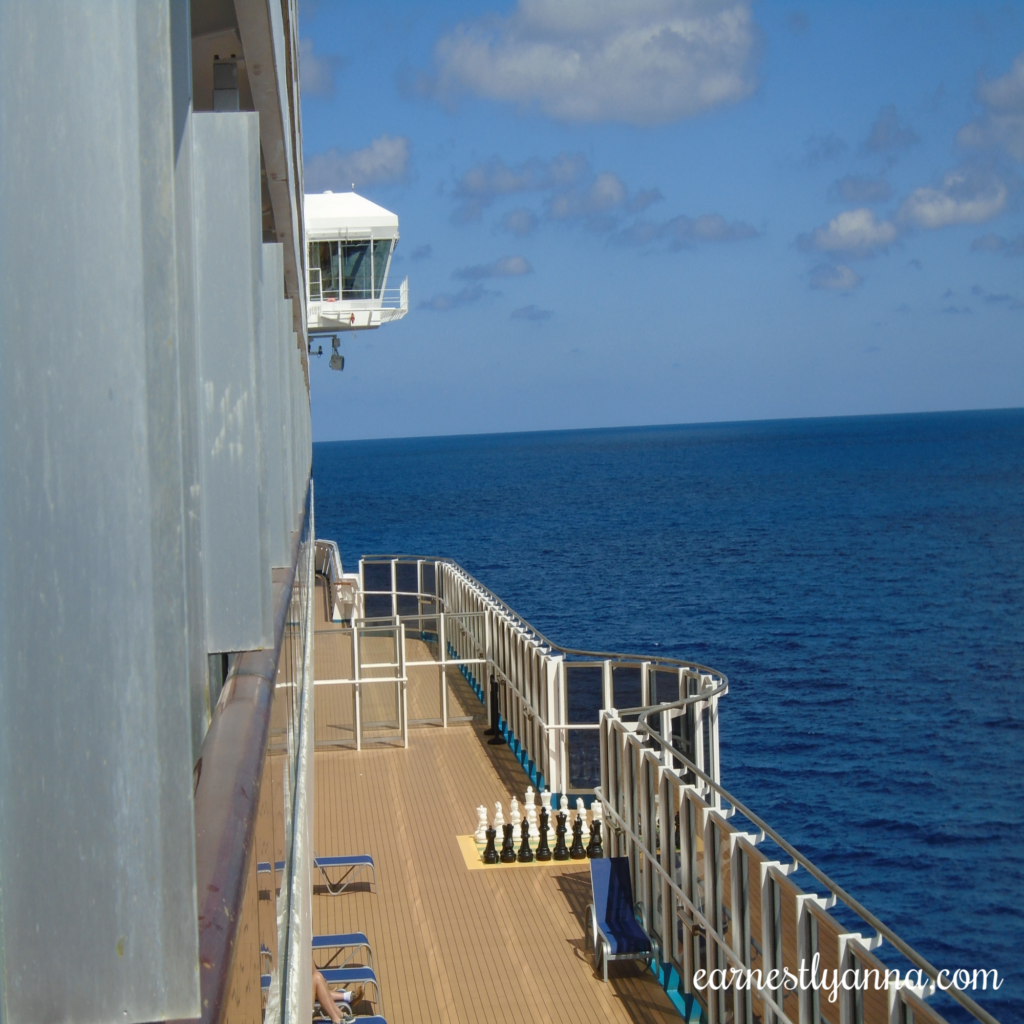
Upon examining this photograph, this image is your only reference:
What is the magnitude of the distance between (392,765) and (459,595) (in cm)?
611

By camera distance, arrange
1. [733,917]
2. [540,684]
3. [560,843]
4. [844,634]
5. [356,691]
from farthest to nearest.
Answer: [844,634]
[356,691]
[540,684]
[560,843]
[733,917]

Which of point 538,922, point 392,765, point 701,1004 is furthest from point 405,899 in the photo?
point 392,765

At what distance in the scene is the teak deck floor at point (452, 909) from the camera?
356 inches

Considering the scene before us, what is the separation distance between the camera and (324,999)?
741 centimetres

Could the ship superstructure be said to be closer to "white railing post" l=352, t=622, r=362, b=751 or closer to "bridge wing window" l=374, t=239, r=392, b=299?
"white railing post" l=352, t=622, r=362, b=751

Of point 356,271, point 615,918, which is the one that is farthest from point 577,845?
point 356,271

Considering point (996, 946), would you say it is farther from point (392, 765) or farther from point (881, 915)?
point (392, 765)

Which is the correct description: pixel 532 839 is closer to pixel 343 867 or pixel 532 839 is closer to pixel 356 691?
pixel 343 867

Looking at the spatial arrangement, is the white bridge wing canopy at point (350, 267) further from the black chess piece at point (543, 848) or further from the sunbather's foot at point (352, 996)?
the sunbather's foot at point (352, 996)

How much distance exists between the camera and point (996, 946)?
2169cm

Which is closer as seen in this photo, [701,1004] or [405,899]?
[701,1004]

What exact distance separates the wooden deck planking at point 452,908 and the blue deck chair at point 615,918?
25 centimetres

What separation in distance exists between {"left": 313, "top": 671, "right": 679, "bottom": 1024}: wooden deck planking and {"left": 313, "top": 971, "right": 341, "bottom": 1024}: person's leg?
4.96 feet

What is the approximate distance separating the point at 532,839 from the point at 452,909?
4.27 ft
